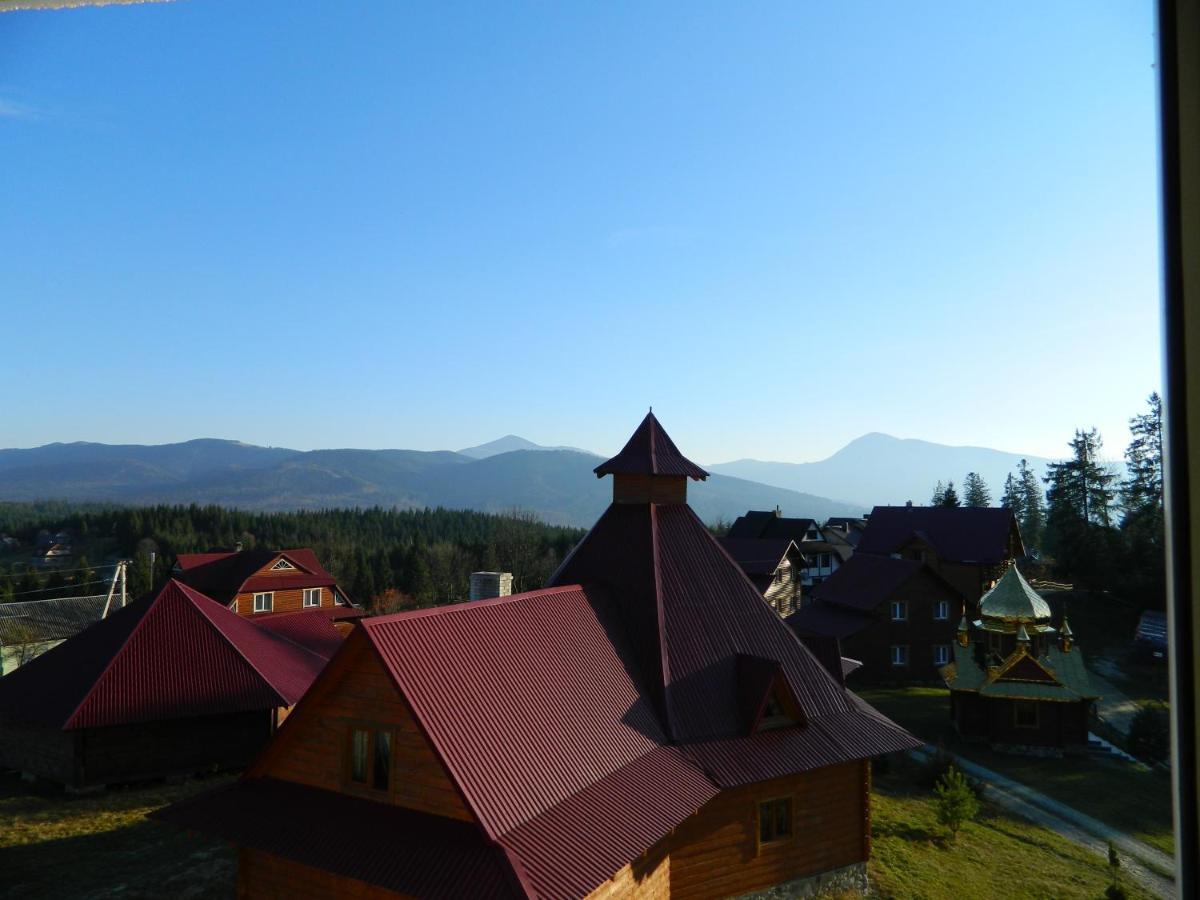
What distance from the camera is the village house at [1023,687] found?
91.9 feet

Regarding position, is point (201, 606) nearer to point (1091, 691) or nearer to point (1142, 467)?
point (1142, 467)

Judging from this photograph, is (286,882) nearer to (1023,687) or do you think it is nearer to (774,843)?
(774,843)

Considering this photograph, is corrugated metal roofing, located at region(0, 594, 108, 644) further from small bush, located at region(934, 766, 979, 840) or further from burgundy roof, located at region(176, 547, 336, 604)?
small bush, located at region(934, 766, 979, 840)

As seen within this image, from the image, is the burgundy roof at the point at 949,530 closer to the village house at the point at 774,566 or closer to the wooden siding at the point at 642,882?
the village house at the point at 774,566

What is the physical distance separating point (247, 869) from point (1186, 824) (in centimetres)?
1460

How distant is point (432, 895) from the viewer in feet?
31.3

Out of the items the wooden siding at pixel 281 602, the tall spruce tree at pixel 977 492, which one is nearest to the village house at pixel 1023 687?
the wooden siding at pixel 281 602

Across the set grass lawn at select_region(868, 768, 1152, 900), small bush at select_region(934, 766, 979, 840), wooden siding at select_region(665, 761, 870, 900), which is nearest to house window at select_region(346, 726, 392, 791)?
wooden siding at select_region(665, 761, 870, 900)

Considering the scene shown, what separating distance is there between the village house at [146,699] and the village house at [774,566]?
33841 mm

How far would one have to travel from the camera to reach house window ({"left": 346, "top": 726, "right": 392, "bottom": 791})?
11508 mm

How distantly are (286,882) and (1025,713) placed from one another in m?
27.9

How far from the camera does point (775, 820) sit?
1455 cm

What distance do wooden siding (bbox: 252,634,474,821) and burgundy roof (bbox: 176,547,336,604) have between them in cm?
3652

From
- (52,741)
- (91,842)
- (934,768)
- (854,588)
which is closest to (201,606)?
(52,741)
